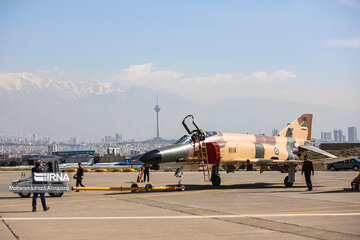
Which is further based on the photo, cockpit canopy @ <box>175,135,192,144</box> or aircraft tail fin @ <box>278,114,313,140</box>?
aircraft tail fin @ <box>278,114,313,140</box>

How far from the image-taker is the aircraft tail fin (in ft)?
98.3

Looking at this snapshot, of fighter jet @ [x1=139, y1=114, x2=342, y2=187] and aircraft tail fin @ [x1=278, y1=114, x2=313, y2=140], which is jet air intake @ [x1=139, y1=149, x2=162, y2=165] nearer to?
Answer: fighter jet @ [x1=139, y1=114, x2=342, y2=187]

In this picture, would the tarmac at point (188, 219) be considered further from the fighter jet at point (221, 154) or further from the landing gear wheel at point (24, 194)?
the fighter jet at point (221, 154)

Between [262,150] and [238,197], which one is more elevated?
[262,150]

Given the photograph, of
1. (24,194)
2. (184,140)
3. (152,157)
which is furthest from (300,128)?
(24,194)

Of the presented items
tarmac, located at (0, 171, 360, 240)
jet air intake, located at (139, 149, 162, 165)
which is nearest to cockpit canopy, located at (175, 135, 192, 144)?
jet air intake, located at (139, 149, 162, 165)

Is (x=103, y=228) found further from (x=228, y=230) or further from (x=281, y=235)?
(x=281, y=235)

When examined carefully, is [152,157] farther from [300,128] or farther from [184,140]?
[300,128]

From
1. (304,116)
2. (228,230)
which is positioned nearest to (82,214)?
(228,230)

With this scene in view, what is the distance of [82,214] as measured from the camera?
13555 millimetres

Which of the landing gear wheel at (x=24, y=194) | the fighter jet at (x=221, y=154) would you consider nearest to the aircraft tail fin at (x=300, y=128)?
the fighter jet at (x=221, y=154)

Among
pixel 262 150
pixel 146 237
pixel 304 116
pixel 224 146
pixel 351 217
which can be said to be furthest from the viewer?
pixel 304 116

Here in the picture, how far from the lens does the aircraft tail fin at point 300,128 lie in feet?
98.3

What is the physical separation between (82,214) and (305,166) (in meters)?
12.0
